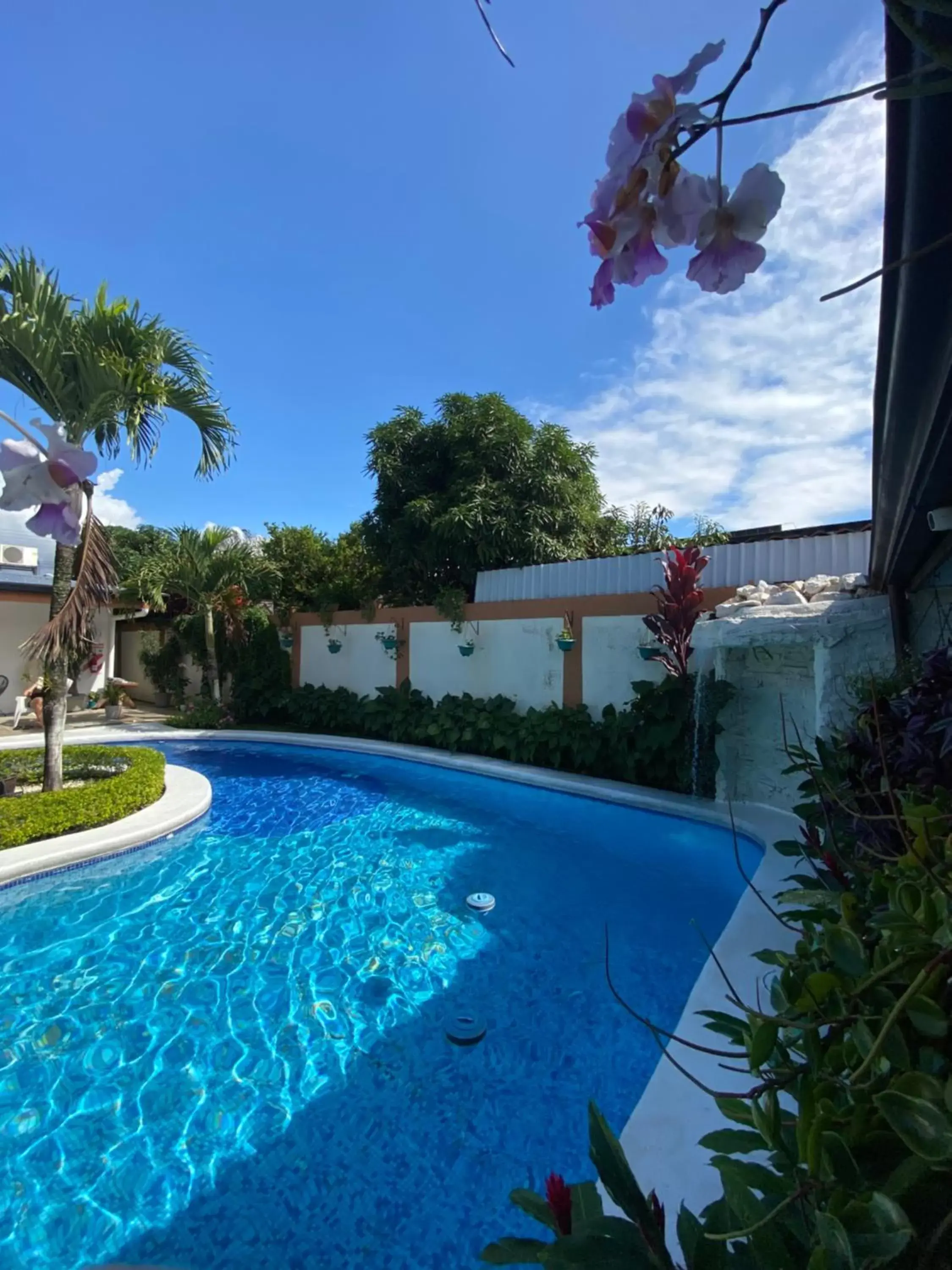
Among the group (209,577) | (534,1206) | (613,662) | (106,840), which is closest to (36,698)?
(209,577)

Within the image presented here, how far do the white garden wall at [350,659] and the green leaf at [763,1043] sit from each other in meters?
12.8

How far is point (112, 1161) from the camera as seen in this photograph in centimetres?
295

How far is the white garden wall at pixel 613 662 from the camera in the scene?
A: 31.4ft

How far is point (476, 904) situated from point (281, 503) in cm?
1587

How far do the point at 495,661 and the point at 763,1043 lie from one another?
10926 millimetres

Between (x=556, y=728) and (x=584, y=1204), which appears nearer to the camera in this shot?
(x=584, y=1204)

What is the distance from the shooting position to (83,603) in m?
6.75

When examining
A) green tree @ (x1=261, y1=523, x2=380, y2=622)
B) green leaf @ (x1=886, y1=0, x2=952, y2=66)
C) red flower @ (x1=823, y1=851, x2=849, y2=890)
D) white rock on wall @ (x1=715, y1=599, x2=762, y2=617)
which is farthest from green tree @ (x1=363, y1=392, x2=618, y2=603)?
green leaf @ (x1=886, y1=0, x2=952, y2=66)

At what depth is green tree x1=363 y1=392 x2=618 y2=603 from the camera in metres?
13.7

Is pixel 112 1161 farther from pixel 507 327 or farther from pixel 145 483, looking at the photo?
pixel 507 327

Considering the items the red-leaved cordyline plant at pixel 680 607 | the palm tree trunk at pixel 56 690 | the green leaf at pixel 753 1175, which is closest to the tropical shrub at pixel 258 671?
the palm tree trunk at pixel 56 690

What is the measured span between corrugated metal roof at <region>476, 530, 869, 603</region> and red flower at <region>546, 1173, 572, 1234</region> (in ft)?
25.5

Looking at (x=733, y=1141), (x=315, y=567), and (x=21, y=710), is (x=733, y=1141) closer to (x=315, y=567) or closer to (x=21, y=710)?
(x=315, y=567)

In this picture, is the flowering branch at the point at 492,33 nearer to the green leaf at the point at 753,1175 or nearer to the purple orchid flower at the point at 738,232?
the purple orchid flower at the point at 738,232
